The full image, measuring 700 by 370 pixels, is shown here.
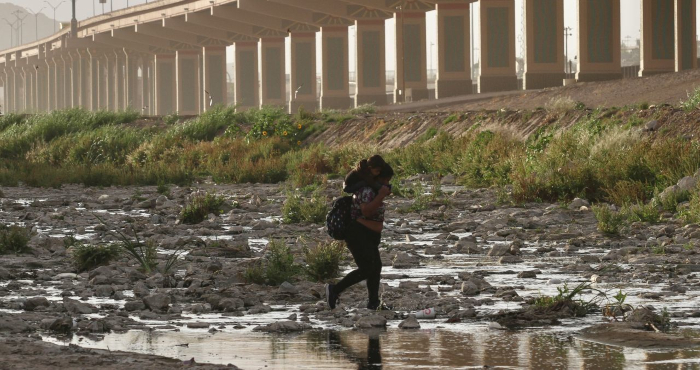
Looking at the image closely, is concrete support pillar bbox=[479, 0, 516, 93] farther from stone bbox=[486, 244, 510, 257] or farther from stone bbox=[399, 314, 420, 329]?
stone bbox=[399, 314, 420, 329]

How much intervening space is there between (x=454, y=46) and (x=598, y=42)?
13.2 m

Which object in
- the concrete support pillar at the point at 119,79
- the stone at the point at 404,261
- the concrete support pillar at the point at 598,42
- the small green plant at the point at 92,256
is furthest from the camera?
the concrete support pillar at the point at 119,79

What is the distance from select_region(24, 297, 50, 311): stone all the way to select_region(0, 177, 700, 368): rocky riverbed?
1 centimetres

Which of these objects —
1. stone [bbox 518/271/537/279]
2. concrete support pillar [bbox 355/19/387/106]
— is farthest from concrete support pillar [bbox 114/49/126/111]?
stone [bbox 518/271/537/279]

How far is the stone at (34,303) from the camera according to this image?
1119cm

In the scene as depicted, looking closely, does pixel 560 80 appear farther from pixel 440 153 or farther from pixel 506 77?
pixel 440 153

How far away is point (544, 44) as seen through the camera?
232 ft

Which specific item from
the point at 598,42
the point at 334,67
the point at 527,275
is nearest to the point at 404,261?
the point at 527,275

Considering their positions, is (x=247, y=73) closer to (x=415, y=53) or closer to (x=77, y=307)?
(x=415, y=53)

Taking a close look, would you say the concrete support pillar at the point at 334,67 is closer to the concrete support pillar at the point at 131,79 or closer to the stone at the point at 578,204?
the concrete support pillar at the point at 131,79

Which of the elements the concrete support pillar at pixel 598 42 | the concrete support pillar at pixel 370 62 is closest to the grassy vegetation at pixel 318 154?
the concrete support pillar at pixel 598 42

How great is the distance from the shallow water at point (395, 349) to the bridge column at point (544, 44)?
61045 mm

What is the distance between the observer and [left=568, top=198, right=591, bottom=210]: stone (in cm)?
2161

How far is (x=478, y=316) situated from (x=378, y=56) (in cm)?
7951
